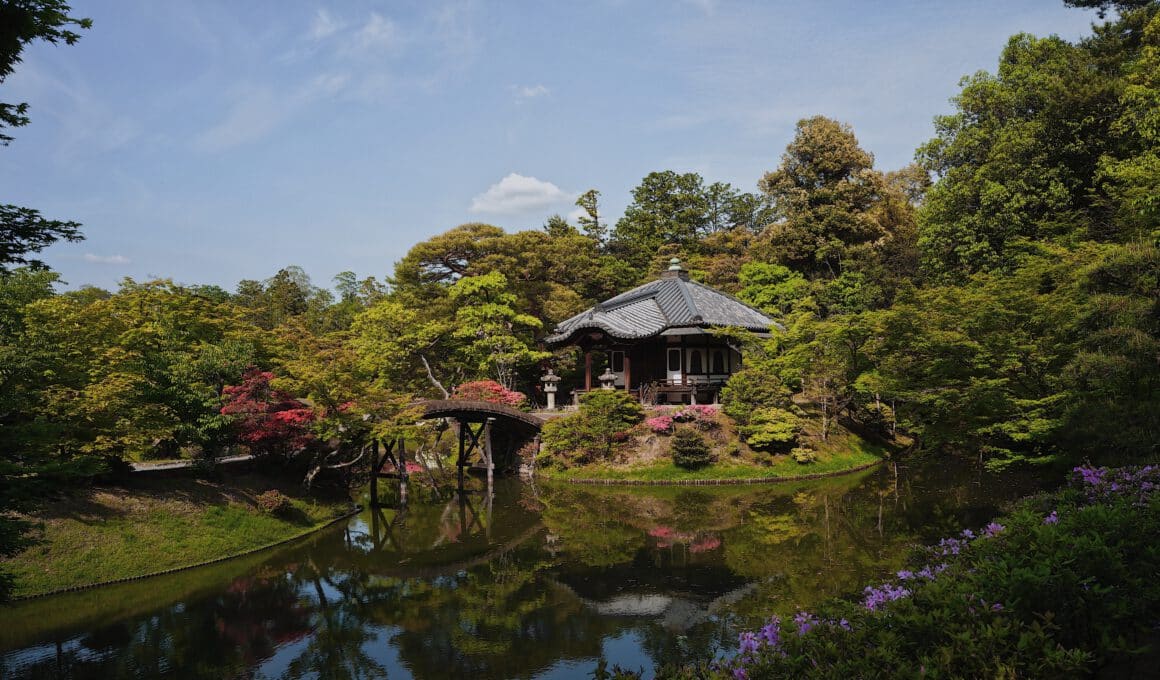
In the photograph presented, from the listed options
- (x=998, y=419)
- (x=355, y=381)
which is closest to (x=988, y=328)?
(x=998, y=419)

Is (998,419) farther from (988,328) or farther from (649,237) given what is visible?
(649,237)

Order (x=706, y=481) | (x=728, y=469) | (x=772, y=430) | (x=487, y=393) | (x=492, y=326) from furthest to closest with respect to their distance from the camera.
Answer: (x=492, y=326) < (x=487, y=393) < (x=772, y=430) < (x=728, y=469) < (x=706, y=481)

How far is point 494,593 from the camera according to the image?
37.8 feet

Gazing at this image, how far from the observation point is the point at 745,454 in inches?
895

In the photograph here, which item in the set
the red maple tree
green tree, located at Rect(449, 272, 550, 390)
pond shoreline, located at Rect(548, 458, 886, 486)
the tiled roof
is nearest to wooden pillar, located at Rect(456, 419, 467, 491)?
pond shoreline, located at Rect(548, 458, 886, 486)

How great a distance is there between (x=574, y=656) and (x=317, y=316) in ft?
139

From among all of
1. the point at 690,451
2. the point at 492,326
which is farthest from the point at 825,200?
the point at 492,326

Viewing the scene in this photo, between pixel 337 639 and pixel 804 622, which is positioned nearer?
pixel 804 622

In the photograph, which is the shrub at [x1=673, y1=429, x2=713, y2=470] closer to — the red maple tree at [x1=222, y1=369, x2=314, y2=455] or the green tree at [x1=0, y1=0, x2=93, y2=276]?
the red maple tree at [x1=222, y1=369, x2=314, y2=455]

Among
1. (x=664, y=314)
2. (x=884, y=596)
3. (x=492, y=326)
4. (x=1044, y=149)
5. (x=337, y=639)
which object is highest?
(x=1044, y=149)

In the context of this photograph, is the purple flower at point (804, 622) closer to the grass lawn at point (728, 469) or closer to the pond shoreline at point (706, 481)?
the pond shoreline at point (706, 481)

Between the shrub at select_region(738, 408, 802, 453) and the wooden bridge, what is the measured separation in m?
8.08

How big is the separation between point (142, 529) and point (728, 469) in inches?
680

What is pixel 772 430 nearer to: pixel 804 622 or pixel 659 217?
pixel 804 622
